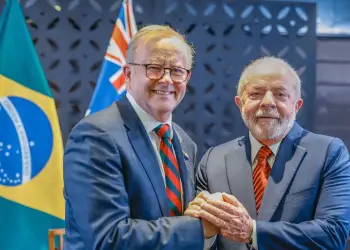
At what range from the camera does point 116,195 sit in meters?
1.50

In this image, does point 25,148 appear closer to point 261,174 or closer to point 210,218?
point 261,174

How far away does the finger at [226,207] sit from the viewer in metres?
1.65

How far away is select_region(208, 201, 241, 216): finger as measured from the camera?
1.65 meters

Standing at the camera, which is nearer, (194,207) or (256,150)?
(194,207)

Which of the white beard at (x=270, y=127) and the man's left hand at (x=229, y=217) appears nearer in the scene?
the man's left hand at (x=229, y=217)

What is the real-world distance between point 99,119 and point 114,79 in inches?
79.2

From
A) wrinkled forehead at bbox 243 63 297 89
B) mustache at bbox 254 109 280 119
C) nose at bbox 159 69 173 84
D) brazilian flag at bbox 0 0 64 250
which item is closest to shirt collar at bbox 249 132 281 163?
mustache at bbox 254 109 280 119

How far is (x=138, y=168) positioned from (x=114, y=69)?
2117 millimetres

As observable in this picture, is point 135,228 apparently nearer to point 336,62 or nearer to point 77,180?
point 77,180

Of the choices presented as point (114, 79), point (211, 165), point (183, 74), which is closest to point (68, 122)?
point (114, 79)


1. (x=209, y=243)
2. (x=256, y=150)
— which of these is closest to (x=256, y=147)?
(x=256, y=150)

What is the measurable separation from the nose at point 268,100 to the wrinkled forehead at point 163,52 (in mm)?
420

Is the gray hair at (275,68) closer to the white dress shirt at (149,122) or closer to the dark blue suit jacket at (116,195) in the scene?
the white dress shirt at (149,122)

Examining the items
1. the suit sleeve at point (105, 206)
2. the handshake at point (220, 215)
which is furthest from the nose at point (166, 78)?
the handshake at point (220, 215)
